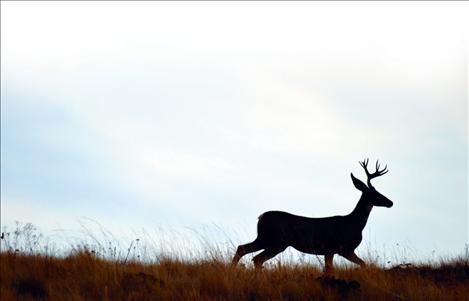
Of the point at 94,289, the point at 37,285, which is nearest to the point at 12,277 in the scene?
the point at 37,285

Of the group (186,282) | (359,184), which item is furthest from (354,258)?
(186,282)

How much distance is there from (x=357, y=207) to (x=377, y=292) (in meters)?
4.60

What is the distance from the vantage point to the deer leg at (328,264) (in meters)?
10.9

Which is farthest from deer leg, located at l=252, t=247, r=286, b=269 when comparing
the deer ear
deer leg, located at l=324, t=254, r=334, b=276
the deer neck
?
the deer ear

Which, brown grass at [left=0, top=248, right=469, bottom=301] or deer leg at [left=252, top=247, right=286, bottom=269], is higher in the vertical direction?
deer leg at [left=252, top=247, right=286, bottom=269]

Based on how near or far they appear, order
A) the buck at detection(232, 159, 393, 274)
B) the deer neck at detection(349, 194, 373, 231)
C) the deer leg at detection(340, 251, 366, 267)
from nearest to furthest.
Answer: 1. the deer leg at detection(340, 251, 366, 267)
2. the buck at detection(232, 159, 393, 274)
3. the deer neck at detection(349, 194, 373, 231)

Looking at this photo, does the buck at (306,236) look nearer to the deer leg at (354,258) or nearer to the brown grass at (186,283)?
the deer leg at (354,258)

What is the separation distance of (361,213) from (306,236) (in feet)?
4.71

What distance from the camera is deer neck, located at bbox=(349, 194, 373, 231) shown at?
13.7 metres

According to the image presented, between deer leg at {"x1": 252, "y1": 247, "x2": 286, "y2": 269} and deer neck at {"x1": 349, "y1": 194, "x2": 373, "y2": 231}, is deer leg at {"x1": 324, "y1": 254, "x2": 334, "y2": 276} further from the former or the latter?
deer neck at {"x1": 349, "y1": 194, "x2": 373, "y2": 231}

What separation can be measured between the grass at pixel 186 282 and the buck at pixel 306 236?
1.69 metres

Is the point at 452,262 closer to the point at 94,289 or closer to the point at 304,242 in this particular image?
the point at 304,242

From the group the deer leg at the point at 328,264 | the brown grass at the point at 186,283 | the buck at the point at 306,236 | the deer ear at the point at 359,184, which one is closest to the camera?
the brown grass at the point at 186,283

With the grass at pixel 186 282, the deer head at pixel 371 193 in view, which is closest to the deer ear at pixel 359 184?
the deer head at pixel 371 193
